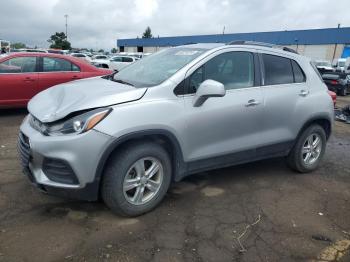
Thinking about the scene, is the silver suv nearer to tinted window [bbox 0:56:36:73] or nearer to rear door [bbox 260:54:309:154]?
rear door [bbox 260:54:309:154]

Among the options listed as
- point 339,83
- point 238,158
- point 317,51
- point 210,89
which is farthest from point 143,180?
point 317,51

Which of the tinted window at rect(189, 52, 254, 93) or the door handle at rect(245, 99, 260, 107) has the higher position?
the tinted window at rect(189, 52, 254, 93)

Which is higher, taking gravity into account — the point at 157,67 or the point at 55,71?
the point at 157,67

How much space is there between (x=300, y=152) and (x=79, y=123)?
321 centimetres

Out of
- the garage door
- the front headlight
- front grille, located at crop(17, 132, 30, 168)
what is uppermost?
the garage door

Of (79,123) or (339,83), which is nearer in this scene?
(79,123)

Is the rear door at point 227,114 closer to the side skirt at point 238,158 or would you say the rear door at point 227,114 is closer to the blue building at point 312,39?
the side skirt at point 238,158

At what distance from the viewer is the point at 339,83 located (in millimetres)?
18984

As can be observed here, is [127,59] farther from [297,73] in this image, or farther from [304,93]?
[304,93]

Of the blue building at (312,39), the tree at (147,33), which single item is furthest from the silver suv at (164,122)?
the tree at (147,33)

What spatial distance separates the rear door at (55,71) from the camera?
7.98 metres

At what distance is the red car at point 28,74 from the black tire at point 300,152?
5496mm

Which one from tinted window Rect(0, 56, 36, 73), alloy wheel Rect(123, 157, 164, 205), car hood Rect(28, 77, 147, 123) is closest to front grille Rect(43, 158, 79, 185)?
car hood Rect(28, 77, 147, 123)

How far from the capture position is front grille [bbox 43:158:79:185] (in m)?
3.12
